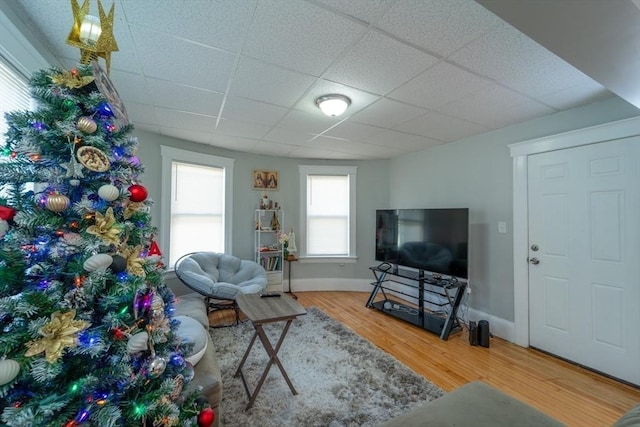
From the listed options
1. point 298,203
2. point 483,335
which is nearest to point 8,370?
point 483,335

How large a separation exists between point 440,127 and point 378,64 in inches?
62.5

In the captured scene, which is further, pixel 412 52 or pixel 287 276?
pixel 287 276

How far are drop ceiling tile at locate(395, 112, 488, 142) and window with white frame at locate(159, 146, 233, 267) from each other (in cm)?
279

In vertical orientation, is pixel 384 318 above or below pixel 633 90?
below

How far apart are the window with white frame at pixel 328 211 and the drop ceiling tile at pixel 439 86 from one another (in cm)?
248

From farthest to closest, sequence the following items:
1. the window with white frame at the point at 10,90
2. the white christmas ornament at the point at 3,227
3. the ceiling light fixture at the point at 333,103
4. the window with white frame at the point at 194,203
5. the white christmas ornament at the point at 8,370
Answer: the window with white frame at the point at 194,203 → the ceiling light fixture at the point at 333,103 → the window with white frame at the point at 10,90 → the white christmas ornament at the point at 3,227 → the white christmas ornament at the point at 8,370

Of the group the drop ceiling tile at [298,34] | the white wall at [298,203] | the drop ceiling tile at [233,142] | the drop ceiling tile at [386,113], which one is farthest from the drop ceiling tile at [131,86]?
the drop ceiling tile at [386,113]

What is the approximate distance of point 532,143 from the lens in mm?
Answer: 2732

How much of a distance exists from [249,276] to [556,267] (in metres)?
3.61

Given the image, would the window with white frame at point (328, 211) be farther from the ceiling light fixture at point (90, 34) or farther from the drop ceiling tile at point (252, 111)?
the ceiling light fixture at point (90, 34)

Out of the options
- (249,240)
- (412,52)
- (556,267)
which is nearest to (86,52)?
(412,52)

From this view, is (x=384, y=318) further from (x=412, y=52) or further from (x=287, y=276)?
(x=412, y=52)

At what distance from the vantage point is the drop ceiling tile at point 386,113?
96.4 inches

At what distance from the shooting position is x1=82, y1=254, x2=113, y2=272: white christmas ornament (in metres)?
0.79
